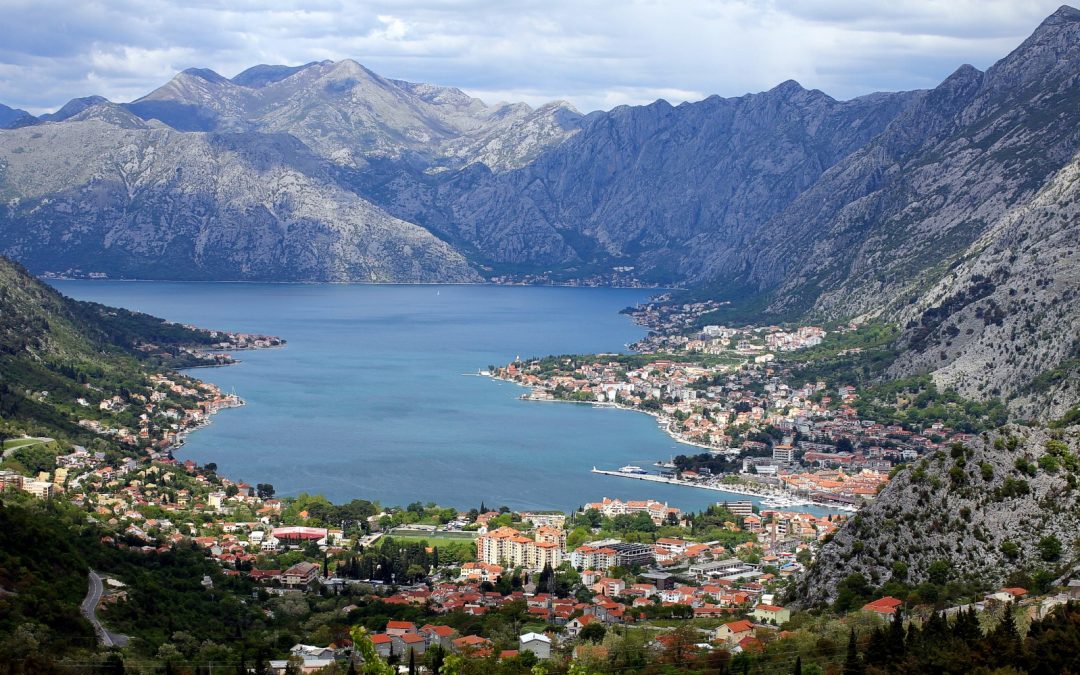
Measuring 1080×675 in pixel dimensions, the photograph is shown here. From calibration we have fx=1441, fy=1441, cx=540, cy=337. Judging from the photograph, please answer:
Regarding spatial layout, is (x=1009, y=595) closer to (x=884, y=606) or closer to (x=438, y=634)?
(x=884, y=606)

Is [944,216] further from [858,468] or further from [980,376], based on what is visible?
[858,468]

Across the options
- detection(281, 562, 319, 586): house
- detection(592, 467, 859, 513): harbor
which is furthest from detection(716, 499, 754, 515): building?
detection(281, 562, 319, 586): house

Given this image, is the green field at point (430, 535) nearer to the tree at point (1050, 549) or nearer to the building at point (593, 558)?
the building at point (593, 558)

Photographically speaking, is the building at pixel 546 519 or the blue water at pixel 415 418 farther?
the blue water at pixel 415 418

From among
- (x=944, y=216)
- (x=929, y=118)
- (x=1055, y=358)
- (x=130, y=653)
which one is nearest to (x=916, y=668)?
(x=130, y=653)

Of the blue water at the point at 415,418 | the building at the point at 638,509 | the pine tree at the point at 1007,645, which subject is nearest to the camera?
the pine tree at the point at 1007,645

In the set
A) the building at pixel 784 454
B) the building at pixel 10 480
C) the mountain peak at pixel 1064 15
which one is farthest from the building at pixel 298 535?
the mountain peak at pixel 1064 15

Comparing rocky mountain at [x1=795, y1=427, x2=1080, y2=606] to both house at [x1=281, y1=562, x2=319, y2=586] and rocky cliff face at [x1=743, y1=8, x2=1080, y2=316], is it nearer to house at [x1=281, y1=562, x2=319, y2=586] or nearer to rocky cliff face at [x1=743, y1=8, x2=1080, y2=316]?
house at [x1=281, y1=562, x2=319, y2=586]

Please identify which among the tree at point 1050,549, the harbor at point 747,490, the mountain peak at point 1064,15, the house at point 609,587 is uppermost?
the mountain peak at point 1064,15
